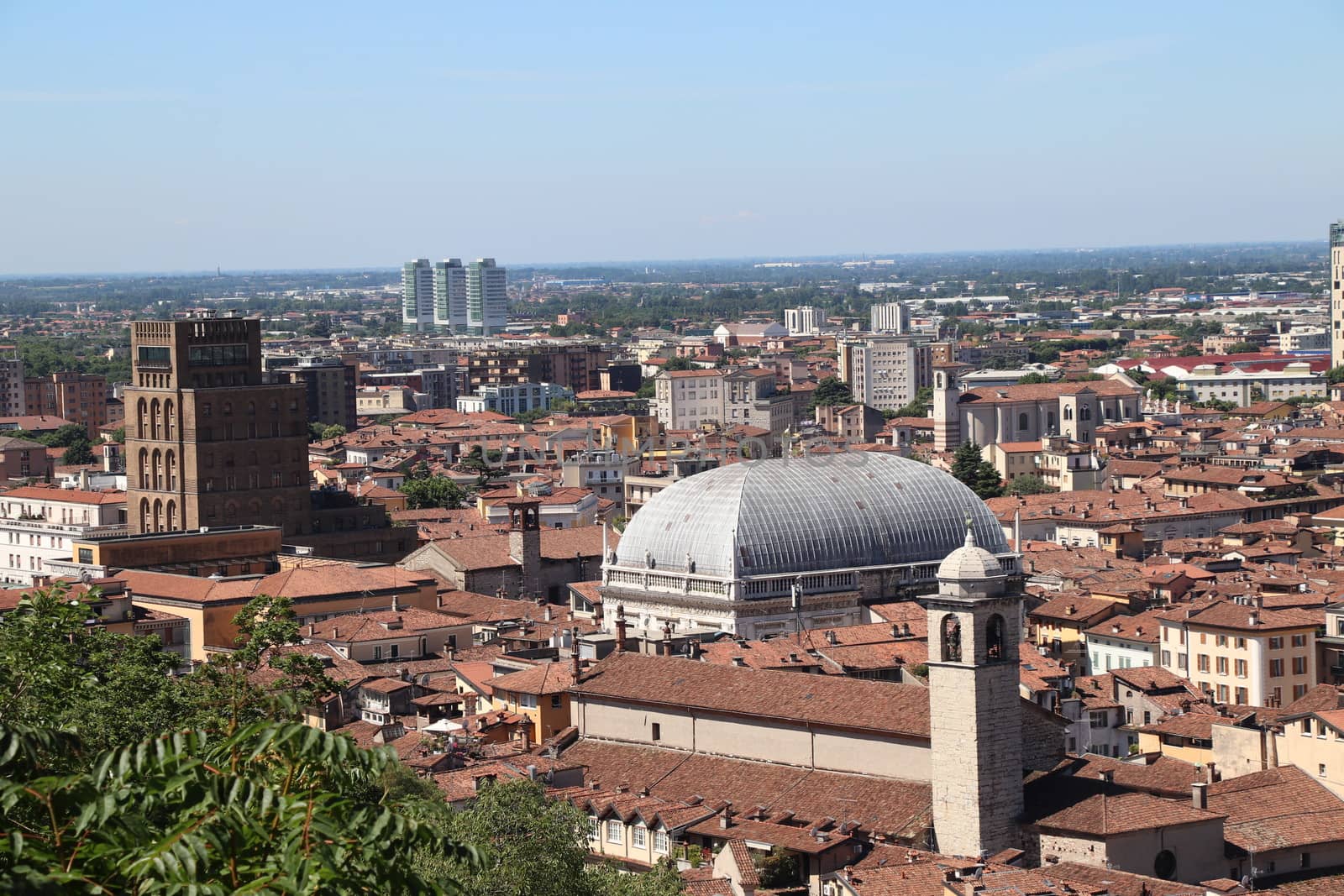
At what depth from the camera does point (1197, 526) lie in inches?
3155

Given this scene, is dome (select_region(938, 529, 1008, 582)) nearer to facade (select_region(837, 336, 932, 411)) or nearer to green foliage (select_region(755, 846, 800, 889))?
green foliage (select_region(755, 846, 800, 889))

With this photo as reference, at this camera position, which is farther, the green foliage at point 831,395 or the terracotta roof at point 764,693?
the green foliage at point 831,395

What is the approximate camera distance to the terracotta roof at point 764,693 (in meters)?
35.2

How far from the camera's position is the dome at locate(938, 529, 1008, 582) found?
33.4 m

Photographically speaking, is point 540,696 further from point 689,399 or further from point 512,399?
point 512,399

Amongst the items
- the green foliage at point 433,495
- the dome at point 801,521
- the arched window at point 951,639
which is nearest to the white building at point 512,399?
the green foliage at point 433,495

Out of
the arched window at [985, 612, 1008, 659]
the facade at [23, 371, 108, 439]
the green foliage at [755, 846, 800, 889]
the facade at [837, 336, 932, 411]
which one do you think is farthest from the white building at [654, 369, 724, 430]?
the green foliage at [755, 846, 800, 889]

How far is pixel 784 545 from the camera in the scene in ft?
168

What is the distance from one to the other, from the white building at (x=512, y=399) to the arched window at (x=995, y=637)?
137 metres

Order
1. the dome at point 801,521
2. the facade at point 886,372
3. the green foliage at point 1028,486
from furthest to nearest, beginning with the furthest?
the facade at point 886,372, the green foliage at point 1028,486, the dome at point 801,521

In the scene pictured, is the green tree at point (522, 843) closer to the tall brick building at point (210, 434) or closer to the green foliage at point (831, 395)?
the tall brick building at point (210, 434)

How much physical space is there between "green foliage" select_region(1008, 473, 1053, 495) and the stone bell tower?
63.2 metres

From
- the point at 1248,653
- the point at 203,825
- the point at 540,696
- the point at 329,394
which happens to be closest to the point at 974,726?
the point at 540,696

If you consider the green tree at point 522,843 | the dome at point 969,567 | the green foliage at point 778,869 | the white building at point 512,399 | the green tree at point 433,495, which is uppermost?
the dome at point 969,567
